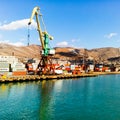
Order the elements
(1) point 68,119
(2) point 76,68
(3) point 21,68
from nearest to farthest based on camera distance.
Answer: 1. (1) point 68,119
2. (3) point 21,68
3. (2) point 76,68


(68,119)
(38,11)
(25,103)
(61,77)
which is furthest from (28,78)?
(68,119)

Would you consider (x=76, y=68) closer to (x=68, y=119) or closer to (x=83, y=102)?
(x=83, y=102)

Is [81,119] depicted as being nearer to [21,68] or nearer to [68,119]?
[68,119]

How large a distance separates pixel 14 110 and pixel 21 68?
179ft

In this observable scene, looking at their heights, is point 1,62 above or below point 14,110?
above

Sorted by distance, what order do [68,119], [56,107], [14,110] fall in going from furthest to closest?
1. [56,107]
2. [14,110]
3. [68,119]

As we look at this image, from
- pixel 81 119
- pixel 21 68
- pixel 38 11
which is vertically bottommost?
pixel 81 119

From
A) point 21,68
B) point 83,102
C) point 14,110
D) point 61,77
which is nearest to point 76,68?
point 61,77

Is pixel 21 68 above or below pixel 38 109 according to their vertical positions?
above

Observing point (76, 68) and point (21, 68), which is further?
point (76, 68)

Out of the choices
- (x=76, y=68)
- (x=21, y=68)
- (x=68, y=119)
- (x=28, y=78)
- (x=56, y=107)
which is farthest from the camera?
(x=76, y=68)

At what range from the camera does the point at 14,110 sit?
109ft

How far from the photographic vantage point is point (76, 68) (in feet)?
386

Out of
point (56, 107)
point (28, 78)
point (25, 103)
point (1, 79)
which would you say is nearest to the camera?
point (56, 107)
